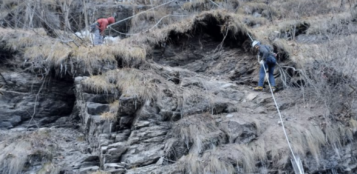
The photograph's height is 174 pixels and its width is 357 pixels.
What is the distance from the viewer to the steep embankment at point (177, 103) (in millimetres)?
6215

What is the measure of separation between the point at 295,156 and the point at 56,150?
420 centimetres

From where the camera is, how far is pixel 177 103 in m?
7.32

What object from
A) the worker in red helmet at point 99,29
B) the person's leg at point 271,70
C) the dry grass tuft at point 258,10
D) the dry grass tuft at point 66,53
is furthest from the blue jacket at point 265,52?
the dry grass tuft at point 258,10

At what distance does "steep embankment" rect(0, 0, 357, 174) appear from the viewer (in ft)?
20.4

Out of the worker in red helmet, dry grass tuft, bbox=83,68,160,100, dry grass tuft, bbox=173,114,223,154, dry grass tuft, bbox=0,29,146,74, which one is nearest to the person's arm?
dry grass tuft, bbox=173,114,223,154

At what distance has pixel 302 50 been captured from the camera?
29.8 ft

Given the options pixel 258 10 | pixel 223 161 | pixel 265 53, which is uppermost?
pixel 258 10

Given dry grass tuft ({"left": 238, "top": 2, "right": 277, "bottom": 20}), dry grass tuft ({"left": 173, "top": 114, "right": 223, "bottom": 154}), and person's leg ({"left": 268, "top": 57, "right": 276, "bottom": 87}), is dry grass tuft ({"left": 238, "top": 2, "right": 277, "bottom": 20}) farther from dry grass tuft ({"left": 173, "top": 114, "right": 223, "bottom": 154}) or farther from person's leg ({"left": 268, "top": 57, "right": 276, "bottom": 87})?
dry grass tuft ({"left": 173, "top": 114, "right": 223, "bottom": 154})

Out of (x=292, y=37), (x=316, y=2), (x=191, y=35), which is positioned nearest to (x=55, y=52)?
(x=191, y=35)

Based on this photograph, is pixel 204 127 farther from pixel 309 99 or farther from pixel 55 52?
pixel 55 52

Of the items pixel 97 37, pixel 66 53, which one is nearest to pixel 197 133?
pixel 66 53

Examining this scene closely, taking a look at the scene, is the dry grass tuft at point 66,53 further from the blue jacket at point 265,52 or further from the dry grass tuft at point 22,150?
the blue jacket at point 265,52

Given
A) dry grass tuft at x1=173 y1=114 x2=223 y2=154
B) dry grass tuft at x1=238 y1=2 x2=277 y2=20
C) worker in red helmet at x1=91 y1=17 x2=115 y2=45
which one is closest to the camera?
dry grass tuft at x1=173 y1=114 x2=223 y2=154

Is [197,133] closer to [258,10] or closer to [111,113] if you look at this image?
[111,113]
